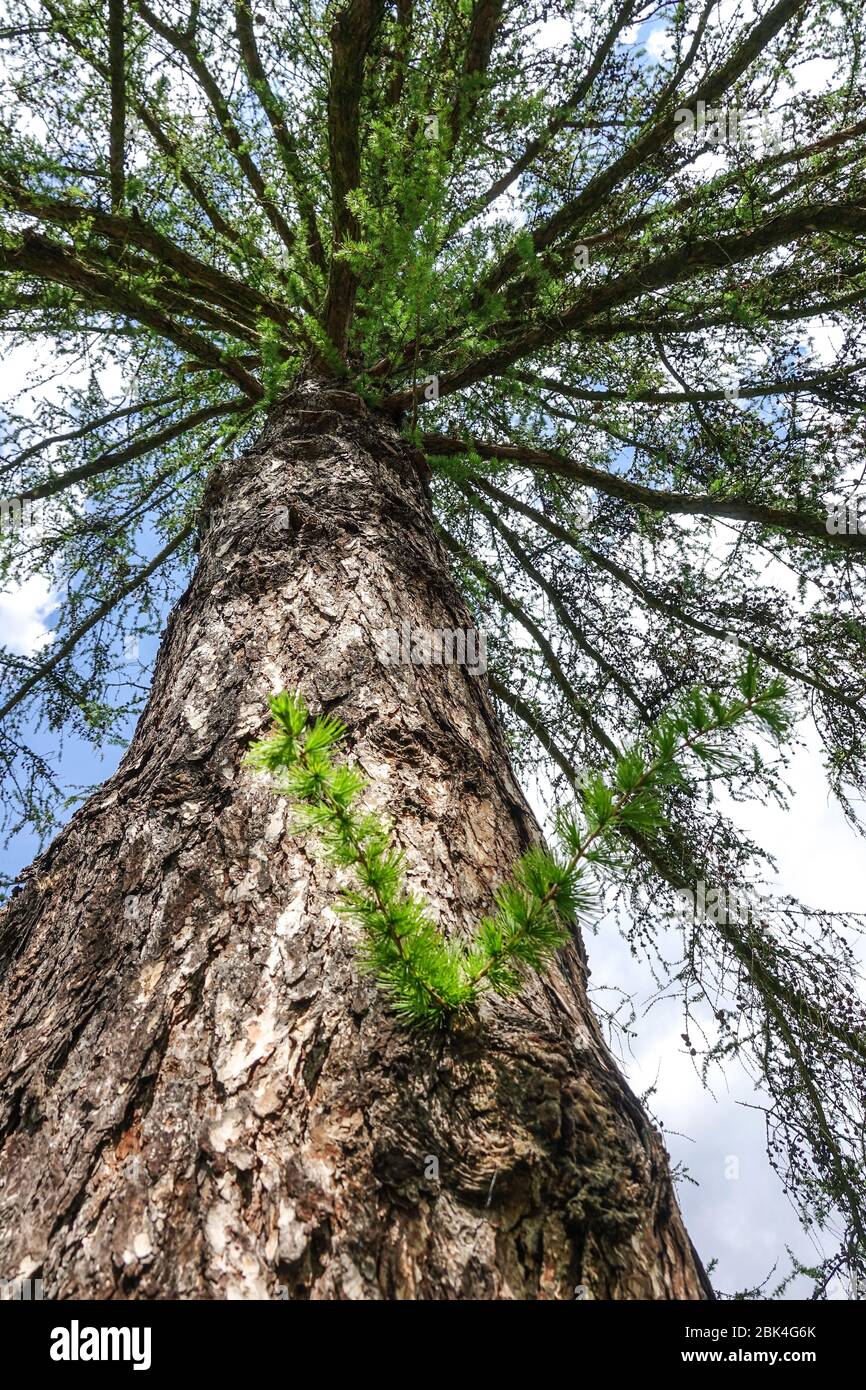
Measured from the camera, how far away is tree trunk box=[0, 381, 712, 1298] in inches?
34.4

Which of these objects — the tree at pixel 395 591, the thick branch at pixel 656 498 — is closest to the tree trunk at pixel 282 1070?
the tree at pixel 395 591

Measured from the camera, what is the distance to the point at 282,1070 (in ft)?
3.41

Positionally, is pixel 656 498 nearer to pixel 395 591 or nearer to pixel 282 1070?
pixel 395 591

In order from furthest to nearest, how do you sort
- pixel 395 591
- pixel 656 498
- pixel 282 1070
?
pixel 656 498, pixel 395 591, pixel 282 1070

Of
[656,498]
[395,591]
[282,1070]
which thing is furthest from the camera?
[656,498]

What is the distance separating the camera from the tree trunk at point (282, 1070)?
88cm

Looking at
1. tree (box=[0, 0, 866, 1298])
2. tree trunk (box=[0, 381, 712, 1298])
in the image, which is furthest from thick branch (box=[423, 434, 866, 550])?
tree trunk (box=[0, 381, 712, 1298])

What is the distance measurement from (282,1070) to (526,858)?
43 cm

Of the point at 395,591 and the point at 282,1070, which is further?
the point at 395,591

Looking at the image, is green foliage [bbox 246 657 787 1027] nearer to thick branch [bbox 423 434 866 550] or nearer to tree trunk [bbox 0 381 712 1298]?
tree trunk [bbox 0 381 712 1298]

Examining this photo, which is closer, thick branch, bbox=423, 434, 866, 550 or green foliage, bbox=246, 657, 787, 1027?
green foliage, bbox=246, 657, 787, 1027

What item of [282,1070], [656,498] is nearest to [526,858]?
[282,1070]

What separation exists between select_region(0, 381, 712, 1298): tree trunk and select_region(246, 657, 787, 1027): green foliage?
0.11 metres
